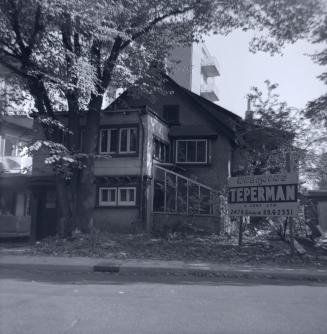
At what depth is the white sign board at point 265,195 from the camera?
15.7 meters

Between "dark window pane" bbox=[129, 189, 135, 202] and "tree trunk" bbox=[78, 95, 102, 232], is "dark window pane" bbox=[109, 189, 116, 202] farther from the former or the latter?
"tree trunk" bbox=[78, 95, 102, 232]

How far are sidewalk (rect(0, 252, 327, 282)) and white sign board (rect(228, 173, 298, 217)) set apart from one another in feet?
9.55

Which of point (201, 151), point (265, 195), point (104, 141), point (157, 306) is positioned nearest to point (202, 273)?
point (157, 306)

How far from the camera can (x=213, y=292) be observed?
9336 mm

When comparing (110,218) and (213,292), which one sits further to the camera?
(110,218)

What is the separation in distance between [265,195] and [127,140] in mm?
8720

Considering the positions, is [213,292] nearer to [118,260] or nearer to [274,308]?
[274,308]

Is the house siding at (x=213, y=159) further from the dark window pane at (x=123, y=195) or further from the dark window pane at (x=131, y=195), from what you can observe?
the dark window pane at (x=123, y=195)

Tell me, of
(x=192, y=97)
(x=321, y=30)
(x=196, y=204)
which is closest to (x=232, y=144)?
(x=192, y=97)

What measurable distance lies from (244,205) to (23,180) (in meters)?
11.8

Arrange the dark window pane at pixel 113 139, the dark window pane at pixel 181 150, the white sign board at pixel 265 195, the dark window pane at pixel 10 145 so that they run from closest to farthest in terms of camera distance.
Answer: the white sign board at pixel 265 195, the dark window pane at pixel 113 139, the dark window pane at pixel 181 150, the dark window pane at pixel 10 145

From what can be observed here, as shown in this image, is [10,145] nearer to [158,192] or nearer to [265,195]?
[158,192]

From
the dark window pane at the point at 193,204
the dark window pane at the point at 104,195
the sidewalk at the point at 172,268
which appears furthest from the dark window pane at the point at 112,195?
the sidewalk at the point at 172,268

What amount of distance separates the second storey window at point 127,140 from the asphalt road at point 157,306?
12.2 meters
